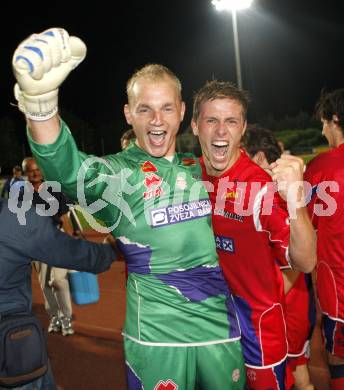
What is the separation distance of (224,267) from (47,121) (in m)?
1.40

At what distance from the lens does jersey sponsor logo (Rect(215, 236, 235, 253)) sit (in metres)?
2.59

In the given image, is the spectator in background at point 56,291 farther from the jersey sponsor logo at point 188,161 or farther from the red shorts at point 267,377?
the red shorts at point 267,377

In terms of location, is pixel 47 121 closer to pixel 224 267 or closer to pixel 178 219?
pixel 178 219

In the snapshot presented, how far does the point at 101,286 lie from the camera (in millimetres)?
7691

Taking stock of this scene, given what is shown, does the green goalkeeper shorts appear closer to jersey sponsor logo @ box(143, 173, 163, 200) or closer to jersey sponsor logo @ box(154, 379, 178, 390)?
jersey sponsor logo @ box(154, 379, 178, 390)

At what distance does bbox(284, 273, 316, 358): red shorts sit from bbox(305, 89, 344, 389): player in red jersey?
0.33m

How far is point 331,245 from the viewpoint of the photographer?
304cm

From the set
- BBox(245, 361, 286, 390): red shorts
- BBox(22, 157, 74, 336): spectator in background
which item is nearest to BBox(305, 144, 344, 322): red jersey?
BBox(245, 361, 286, 390): red shorts

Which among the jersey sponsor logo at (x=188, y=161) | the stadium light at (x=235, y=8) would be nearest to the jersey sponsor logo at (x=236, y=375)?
the jersey sponsor logo at (x=188, y=161)

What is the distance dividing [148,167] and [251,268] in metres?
0.85

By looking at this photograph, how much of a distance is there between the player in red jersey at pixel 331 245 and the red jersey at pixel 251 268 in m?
0.55

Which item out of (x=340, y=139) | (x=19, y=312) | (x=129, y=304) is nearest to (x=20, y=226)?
(x=19, y=312)

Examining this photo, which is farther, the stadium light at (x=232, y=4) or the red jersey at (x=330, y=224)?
the stadium light at (x=232, y=4)

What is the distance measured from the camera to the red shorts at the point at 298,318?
3465 mm
